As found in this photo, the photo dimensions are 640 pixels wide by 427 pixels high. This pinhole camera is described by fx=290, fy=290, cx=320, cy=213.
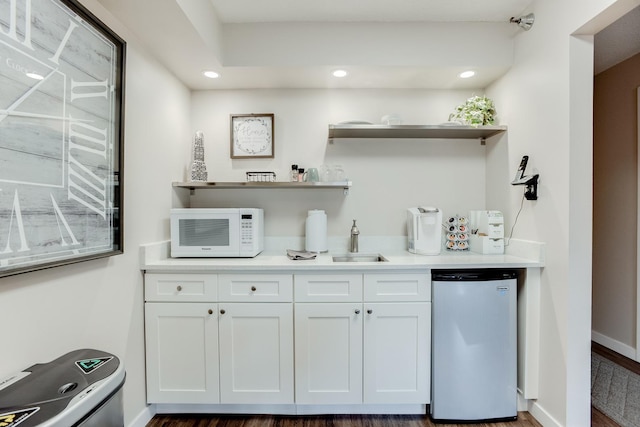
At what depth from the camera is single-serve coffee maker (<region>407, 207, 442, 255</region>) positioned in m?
2.07

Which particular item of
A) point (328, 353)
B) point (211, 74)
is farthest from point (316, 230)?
point (211, 74)

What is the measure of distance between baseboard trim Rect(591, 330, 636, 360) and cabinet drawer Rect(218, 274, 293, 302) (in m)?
2.85

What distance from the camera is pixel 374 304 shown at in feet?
5.66

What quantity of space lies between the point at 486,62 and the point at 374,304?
1788 mm

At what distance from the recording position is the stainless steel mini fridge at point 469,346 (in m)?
1.71

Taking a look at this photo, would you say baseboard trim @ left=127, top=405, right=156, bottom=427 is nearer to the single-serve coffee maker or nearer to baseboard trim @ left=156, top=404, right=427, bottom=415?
baseboard trim @ left=156, top=404, right=427, bottom=415

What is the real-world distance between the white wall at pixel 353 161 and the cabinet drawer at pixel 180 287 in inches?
29.4

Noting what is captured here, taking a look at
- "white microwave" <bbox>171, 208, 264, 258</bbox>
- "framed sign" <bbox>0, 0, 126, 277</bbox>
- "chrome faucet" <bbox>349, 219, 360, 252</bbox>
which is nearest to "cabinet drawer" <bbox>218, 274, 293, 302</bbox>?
"white microwave" <bbox>171, 208, 264, 258</bbox>

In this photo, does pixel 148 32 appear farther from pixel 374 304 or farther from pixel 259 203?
pixel 374 304

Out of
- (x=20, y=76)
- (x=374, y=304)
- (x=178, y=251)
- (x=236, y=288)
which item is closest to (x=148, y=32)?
(x=20, y=76)

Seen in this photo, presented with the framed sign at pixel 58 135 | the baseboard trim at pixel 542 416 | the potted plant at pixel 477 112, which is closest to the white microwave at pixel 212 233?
the framed sign at pixel 58 135

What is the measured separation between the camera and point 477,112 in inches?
83.8

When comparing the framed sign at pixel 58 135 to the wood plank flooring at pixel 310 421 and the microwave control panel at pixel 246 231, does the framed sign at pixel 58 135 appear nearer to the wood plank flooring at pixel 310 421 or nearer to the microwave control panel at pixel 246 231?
the microwave control panel at pixel 246 231

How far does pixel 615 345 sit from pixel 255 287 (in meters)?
3.10
